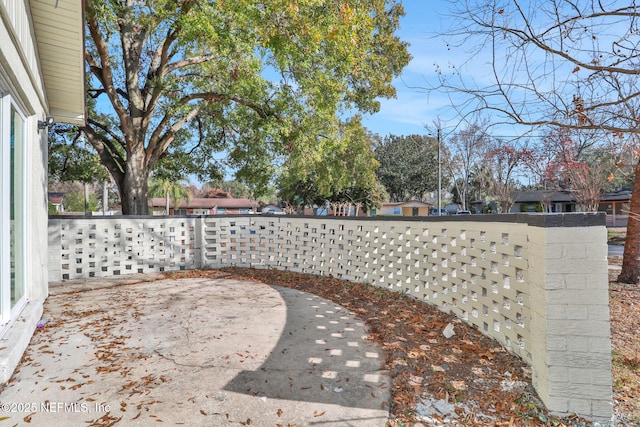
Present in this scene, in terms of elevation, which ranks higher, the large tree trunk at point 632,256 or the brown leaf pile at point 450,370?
the large tree trunk at point 632,256

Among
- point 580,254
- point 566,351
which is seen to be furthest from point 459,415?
point 580,254

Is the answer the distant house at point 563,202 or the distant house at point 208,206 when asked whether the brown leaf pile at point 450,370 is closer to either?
the distant house at point 563,202

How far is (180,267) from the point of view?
8758 mm

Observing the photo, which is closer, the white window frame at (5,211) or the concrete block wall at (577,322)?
the concrete block wall at (577,322)

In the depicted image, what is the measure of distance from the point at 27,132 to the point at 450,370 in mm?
5232

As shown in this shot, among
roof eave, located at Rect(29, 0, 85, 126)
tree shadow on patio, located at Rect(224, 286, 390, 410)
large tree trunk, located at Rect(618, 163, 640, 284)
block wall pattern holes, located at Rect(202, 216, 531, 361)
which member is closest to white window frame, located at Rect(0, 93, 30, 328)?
roof eave, located at Rect(29, 0, 85, 126)

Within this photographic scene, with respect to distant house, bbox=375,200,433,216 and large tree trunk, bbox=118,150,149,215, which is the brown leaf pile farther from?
distant house, bbox=375,200,433,216

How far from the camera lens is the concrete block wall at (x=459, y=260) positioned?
8.16 ft

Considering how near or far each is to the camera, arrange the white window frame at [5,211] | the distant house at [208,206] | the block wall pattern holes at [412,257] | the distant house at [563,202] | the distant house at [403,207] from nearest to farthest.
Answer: the white window frame at [5,211], the block wall pattern holes at [412,257], the distant house at [563,202], the distant house at [403,207], the distant house at [208,206]

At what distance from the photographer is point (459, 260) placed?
4.44 metres

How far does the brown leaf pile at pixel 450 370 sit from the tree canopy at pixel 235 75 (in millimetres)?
5763

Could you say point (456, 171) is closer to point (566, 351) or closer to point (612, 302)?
point (612, 302)

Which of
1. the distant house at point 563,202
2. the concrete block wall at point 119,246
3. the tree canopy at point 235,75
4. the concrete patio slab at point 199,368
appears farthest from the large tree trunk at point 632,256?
the distant house at point 563,202

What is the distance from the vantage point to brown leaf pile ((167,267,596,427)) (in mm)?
2510
